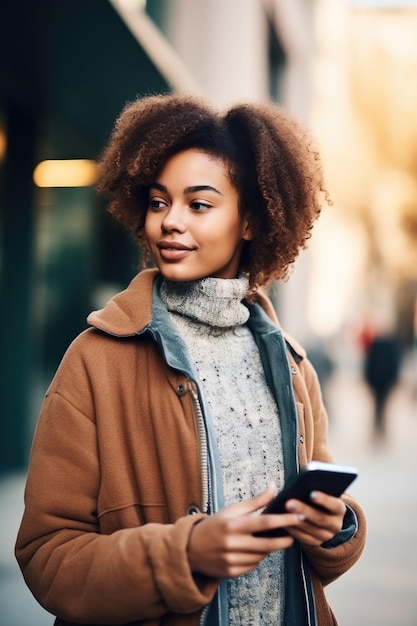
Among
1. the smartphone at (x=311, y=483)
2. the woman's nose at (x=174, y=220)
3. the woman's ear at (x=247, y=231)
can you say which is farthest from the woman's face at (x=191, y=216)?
the smartphone at (x=311, y=483)

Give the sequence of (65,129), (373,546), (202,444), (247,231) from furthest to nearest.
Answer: (65,129) → (373,546) → (247,231) → (202,444)

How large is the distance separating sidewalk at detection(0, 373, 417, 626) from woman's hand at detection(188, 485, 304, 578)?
3499 millimetres

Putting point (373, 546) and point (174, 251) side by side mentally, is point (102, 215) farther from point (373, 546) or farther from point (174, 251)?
point (174, 251)

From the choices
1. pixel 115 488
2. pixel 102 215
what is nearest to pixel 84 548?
pixel 115 488

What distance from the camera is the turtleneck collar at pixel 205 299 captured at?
224cm

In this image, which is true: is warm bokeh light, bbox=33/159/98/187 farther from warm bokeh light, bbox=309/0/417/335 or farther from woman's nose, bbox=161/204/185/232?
warm bokeh light, bbox=309/0/417/335

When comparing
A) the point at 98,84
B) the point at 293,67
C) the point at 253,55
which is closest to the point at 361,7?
the point at 293,67

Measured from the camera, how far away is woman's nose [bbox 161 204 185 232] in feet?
6.95

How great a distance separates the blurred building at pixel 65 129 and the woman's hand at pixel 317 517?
16.2 ft

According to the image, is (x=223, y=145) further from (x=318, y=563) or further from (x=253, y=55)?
(x=253, y=55)

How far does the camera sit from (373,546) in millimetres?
7188

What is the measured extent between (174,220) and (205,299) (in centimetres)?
24

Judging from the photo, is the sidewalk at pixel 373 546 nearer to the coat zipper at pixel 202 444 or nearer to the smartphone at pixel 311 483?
the coat zipper at pixel 202 444

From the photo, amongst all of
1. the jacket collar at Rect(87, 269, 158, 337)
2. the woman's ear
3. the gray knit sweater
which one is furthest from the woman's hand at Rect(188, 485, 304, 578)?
the woman's ear
